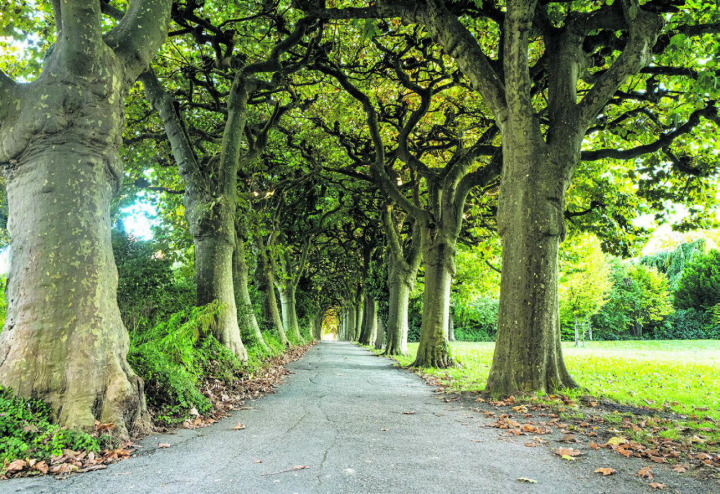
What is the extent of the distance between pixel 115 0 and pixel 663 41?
1188 centimetres

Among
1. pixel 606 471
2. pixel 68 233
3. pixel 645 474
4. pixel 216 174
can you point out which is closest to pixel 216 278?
pixel 216 174

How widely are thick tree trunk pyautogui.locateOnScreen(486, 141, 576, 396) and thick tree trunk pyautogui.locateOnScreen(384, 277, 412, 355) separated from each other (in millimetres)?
9835

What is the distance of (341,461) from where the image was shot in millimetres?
3773

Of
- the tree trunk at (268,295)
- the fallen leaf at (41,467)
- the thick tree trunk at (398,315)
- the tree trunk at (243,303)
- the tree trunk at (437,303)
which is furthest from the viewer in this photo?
the tree trunk at (268,295)

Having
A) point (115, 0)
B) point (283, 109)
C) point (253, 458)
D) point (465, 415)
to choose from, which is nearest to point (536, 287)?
point (465, 415)

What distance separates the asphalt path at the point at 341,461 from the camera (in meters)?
3.17

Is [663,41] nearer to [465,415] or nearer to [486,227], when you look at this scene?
[465,415]

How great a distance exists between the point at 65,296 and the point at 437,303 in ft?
32.5

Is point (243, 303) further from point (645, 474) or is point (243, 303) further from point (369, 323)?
point (369, 323)

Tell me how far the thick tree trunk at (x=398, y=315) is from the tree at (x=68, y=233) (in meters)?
13.1

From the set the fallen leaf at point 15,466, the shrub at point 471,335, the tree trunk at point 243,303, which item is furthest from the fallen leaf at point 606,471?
the shrub at point 471,335

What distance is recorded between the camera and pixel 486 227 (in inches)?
730

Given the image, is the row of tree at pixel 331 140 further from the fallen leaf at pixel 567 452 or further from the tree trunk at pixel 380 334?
A: the tree trunk at pixel 380 334

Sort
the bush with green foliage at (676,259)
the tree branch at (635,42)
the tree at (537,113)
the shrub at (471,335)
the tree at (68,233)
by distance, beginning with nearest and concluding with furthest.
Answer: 1. the tree at (68,233)
2. the tree branch at (635,42)
3. the tree at (537,113)
4. the bush with green foliage at (676,259)
5. the shrub at (471,335)
